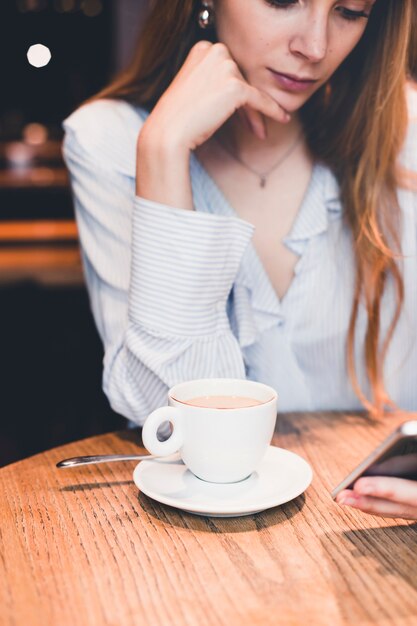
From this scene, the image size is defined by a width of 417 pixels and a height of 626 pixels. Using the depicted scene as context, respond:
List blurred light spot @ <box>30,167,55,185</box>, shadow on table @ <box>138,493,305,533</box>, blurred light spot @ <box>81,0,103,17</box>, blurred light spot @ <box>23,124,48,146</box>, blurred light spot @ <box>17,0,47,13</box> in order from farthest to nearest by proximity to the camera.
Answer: blurred light spot @ <box>23,124,48,146</box> → blurred light spot @ <box>30,167,55,185</box> → blurred light spot @ <box>81,0,103,17</box> → blurred light spot @ <box>17,0,47,13</box> → shadow on table @ <box>138,493,305,533</box>

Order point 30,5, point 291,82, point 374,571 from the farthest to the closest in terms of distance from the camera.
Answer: point 30,5 < point 291,82 < point 374,571

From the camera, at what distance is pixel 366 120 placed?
1.32 m

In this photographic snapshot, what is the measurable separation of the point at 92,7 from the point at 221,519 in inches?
219

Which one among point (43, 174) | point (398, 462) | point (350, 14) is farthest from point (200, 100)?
point (43, 174)

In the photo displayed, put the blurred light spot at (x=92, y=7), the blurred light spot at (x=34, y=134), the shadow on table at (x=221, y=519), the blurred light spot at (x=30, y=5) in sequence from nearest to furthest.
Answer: the shadow on table at (x=221, y=519) < the blurred light spot at (x=30, y=5) < the blurred light spot at (x=92, y=7) < the blurred light spot at (x=34, y=134)

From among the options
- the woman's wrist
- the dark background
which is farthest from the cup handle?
the dark background

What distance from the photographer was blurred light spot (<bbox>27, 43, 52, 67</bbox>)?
246 inches

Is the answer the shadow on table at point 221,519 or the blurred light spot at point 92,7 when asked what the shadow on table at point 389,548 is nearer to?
the shadow on table at point 221,519

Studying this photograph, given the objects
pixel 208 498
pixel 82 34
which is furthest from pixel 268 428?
pixel 82 34

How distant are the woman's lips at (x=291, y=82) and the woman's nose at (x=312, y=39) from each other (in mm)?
63

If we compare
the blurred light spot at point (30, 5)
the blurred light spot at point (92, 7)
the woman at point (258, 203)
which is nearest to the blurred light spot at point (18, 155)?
the blurred light spot at point (30, 5)

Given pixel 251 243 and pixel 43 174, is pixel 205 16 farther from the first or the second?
pixel 43 174

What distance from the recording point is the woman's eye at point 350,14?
3.75 ft

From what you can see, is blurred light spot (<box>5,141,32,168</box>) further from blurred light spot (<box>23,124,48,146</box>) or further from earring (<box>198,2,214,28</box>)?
earring (<box>198,2,214,28</box>)
